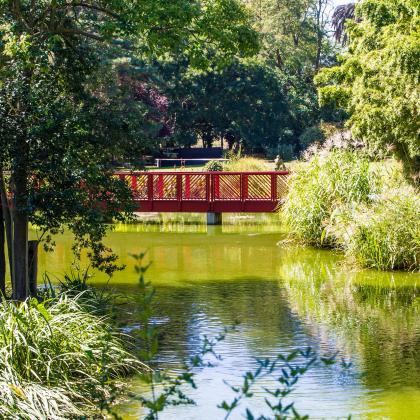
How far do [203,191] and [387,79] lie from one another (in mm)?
9398

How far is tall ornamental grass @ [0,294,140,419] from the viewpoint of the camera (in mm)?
9344

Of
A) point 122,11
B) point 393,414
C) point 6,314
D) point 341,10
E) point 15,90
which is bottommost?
point 393,414

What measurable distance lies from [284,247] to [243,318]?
8960 mm

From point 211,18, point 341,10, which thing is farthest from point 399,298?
point 341,10

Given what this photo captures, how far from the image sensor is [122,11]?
16.0 meters

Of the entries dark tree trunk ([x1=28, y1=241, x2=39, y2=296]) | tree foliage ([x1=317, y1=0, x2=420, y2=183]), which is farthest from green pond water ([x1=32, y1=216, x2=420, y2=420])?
tree foliage ([x1=317, y1=0, x2=420, y2=183])

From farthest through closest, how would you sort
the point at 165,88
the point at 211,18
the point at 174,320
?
1. the point at 165,88
2. the point at 211,18
3. the point at 174,320

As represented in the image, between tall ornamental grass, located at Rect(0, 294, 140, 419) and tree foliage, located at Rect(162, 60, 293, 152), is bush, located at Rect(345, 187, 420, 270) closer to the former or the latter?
tall ornamental grass, located at Rect(0, 294, 140, 419)

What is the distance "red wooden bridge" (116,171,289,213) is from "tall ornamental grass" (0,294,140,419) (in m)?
17.5

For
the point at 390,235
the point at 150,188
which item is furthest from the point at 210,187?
the point at 390,235

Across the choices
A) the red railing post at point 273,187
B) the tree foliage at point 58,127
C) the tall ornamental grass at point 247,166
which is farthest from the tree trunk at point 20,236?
the tall ornamental grass at point 247,166

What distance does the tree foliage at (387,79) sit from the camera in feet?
65.9

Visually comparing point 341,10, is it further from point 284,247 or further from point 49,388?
point 49,388

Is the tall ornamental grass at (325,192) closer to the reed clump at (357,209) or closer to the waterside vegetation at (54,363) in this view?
the reed clump at (357,209)
